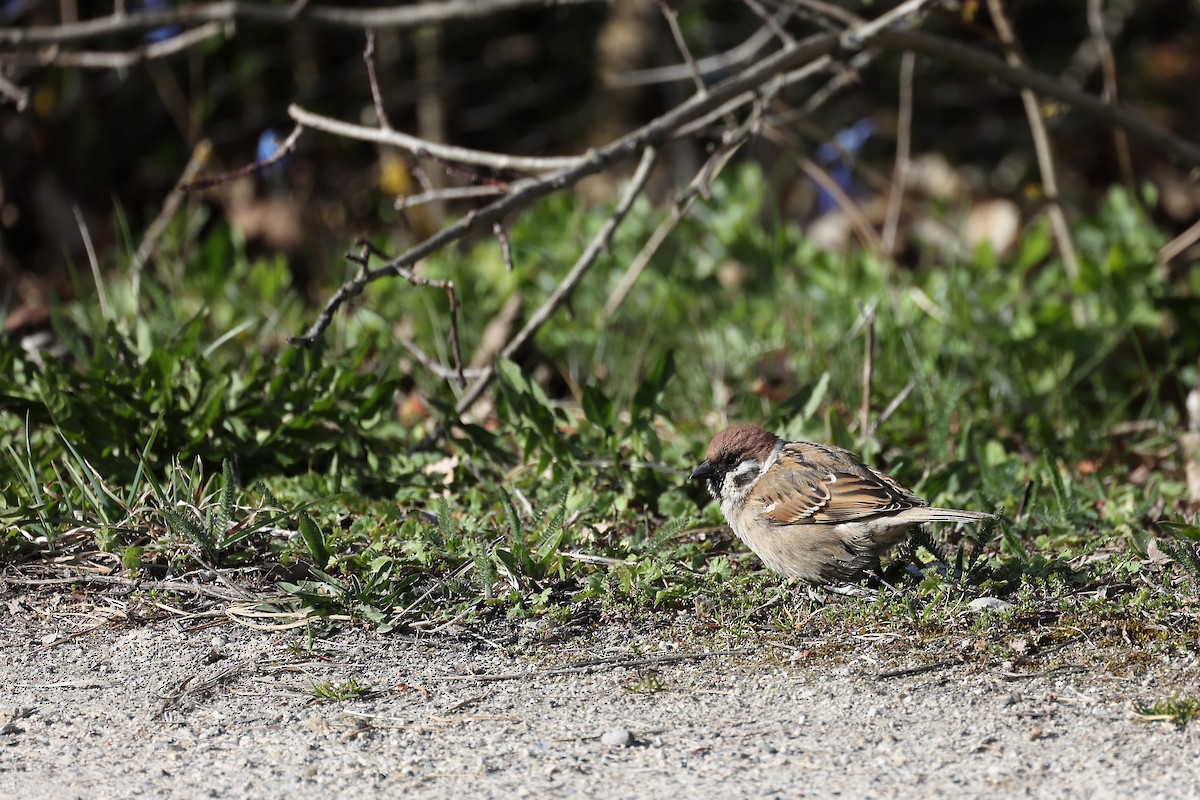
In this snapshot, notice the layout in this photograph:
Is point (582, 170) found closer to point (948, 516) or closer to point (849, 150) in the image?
point (948, 516)

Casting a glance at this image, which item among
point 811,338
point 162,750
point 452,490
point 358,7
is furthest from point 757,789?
point 358,7

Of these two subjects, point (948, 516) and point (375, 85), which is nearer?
point (948, 516)

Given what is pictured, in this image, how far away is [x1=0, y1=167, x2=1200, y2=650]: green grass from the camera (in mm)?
3600

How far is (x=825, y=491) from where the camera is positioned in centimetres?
385

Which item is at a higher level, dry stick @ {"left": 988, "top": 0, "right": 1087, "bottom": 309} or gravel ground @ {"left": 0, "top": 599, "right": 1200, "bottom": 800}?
dry stick @ {"left": 988, "top": 0, "right": 1087, "bottom": 309}

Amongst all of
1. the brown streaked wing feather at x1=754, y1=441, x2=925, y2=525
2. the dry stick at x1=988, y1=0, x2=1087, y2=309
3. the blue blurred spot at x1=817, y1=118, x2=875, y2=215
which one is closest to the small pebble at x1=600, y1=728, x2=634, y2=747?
the brown streaked wing feather at x1=754, y1=441, x2=925, y2=525

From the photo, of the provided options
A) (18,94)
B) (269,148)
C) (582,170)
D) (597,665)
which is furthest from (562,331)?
(269,148)

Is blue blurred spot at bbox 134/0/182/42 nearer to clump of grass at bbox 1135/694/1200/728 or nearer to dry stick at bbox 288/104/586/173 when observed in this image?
dry stick at bbox 288/104/586/173

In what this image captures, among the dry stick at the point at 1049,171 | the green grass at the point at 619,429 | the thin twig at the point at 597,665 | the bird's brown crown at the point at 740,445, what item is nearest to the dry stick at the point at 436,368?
the green grass at the point at 619,429

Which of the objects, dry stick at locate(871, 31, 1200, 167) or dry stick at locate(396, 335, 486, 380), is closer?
dry stick at locate(396, 335, 486, 380)

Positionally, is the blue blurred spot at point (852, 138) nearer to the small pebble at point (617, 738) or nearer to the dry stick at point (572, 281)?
the dry stick at point (572, 281)

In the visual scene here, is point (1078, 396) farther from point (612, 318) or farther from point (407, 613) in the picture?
point (407, 613)

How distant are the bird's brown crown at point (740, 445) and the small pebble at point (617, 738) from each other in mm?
1259

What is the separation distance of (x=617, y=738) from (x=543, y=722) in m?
0.19
